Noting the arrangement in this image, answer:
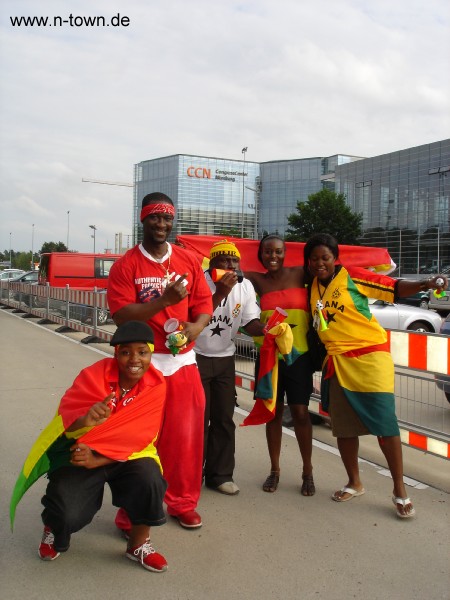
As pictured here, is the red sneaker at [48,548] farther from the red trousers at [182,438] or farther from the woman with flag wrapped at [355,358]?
the woman with flag wrapped at [355,358]

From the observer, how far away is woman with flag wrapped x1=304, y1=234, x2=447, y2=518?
3.89 m

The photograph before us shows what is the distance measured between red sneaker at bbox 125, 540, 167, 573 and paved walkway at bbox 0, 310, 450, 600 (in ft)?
0.13

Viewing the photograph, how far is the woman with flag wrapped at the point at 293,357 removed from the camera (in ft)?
13.8

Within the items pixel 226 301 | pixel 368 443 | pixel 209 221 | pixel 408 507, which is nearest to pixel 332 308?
pixel 226 301

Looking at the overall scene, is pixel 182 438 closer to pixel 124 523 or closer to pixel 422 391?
pixel 124 523

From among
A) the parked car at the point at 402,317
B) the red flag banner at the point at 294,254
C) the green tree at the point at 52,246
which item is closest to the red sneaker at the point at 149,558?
the red flag banner at the point at 294,254

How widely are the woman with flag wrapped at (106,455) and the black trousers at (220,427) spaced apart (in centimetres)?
115

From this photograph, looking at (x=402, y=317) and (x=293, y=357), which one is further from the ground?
(x=293, y=357)

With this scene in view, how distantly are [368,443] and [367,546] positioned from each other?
231 cm

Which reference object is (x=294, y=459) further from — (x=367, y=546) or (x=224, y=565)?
Answer: (x=224, y=565)

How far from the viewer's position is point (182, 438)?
11.5ft

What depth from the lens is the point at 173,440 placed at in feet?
11.5

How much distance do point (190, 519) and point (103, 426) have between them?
1.02m

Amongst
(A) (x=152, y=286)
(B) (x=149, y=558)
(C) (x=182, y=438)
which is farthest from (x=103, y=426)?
(A) (x=152, y=286)
